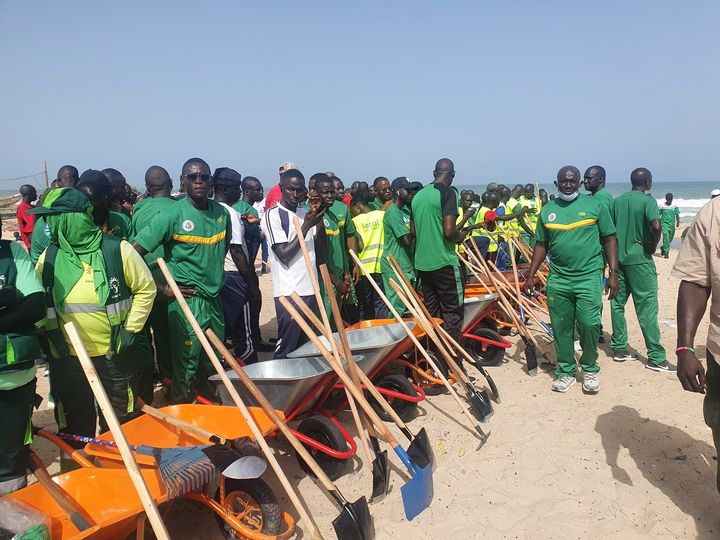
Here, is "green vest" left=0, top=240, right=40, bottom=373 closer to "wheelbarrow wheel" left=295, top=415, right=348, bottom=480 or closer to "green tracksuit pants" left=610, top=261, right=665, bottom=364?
"wheelbarrow wheel" left=295, top=415, right=348, bottom=480

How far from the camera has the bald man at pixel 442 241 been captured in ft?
16.0

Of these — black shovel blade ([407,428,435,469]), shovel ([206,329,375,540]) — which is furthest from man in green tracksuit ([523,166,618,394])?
shovel ([206,329,375,540])

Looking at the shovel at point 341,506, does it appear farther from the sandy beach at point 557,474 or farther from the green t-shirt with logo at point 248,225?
the green t-shirt with logo at point 248,225

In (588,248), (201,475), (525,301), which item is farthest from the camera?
(525,301)

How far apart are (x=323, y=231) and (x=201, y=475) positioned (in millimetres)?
2309

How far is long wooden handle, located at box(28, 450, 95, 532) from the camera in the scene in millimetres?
2186

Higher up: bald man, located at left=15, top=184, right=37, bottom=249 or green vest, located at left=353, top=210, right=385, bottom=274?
bald man, located at left=15, top=184, right=37, bottom=249

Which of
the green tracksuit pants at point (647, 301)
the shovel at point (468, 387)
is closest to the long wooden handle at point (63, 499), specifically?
the shovel at point (468, 387)

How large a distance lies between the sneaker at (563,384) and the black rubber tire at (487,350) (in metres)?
0.77

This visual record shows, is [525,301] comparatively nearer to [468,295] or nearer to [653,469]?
[468,295]

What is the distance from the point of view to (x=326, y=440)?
333cm

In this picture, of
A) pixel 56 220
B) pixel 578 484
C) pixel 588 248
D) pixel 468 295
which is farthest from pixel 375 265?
pixel 56 220

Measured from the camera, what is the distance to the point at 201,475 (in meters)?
2.38

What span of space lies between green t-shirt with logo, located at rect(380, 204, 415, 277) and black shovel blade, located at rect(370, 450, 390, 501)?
283 cm
